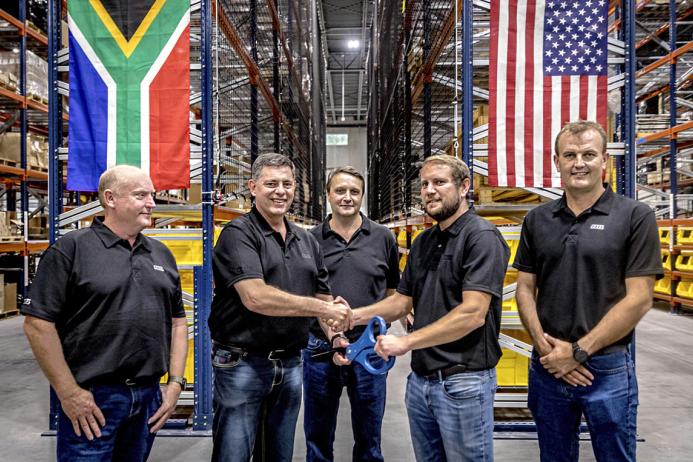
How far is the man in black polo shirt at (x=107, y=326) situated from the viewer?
221 cm

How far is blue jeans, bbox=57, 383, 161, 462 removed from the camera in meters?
2.27

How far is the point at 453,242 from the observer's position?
2463 mm

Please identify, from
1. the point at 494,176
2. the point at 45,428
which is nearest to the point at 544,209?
the point at 494,176

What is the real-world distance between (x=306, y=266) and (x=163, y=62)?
8.76 feet

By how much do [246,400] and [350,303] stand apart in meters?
1.17

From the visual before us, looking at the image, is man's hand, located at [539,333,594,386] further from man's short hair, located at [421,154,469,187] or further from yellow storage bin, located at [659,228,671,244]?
yellow storage bin, located at [659,228,671,244]

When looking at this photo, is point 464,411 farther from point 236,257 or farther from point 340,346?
point 236,257

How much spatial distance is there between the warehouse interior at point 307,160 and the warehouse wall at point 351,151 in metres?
17.3

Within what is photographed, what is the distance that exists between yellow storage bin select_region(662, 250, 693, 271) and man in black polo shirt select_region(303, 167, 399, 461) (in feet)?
30.7

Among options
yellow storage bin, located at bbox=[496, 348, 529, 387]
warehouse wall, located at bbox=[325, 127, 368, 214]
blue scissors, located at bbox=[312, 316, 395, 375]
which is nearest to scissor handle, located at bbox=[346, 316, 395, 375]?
blue scissors, located at bbox=[312, 316, 395, 375]

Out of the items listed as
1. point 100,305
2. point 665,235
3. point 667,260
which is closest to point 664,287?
point 667,260

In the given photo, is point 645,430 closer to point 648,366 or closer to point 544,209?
point 648,366

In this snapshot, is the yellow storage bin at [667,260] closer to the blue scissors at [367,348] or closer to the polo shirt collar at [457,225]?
the polo shirt collar at [457,225]

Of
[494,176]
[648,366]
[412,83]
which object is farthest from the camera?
[412,83]
